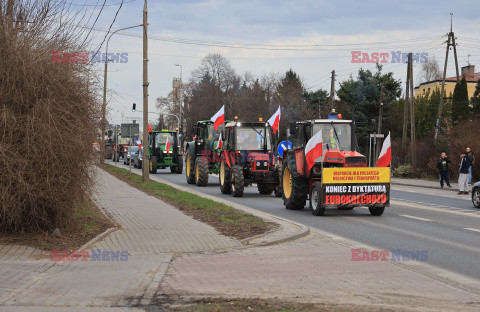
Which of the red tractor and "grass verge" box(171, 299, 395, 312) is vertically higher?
the red tractor

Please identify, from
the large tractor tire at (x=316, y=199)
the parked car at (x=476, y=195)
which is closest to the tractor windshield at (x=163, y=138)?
the parked car at (x=476, y=195)

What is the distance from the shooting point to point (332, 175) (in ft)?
49.9

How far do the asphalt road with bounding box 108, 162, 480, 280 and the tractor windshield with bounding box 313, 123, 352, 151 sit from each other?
5.87ft

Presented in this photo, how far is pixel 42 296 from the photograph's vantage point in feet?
21.5

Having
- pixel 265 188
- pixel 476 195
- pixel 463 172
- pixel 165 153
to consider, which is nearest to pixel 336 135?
pixel 476 195

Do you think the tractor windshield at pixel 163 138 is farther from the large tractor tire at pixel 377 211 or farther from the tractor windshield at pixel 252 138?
the large tractor tire at pixel 377 211

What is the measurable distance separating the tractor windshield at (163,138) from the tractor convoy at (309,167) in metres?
18.1

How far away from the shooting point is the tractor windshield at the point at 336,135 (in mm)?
16531

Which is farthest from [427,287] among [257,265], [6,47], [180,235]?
[6,47]

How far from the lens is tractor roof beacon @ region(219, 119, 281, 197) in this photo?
22.1m

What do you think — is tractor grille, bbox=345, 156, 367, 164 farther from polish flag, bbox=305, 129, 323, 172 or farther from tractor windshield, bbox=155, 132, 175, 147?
tractor windshield, bbox=155, 132, 175, 147

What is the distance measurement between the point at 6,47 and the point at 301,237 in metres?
6.06

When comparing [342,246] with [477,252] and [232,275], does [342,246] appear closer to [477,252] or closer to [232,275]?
[477,252]

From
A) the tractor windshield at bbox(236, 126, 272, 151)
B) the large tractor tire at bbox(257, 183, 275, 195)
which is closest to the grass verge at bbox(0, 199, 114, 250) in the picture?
the tractor windshield at bbox(236, 126, 272, 151)
